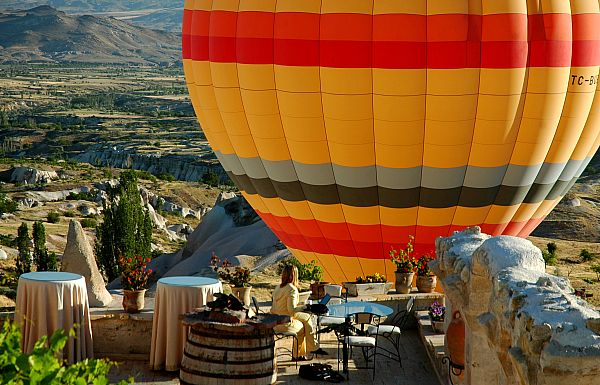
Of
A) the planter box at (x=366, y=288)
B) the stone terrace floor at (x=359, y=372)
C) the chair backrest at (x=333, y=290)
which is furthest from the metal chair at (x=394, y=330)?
the planter box at (x=366, y=288)

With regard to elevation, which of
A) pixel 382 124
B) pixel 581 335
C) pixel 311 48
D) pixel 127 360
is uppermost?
pixel 311 48

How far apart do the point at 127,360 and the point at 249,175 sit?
5.91 meters

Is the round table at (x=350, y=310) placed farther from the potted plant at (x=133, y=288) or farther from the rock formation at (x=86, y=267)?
the rock formation at (x=86, y=267)

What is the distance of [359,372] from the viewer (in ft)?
40.3

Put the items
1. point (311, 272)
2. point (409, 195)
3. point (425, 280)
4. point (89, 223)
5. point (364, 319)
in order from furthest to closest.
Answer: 1. point (89, 223)
2. point (311, 272)
3. point (409, 195)
4. point (425, 280)
5. point (364, 319)

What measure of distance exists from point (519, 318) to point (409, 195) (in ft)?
31.5

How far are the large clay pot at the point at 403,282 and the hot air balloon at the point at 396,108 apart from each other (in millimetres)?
2153

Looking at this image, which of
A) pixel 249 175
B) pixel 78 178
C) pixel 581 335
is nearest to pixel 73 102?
pixel 78 178

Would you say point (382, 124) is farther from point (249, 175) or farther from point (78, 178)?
point (78, 178)

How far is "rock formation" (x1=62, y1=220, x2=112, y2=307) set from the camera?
41.8 ft

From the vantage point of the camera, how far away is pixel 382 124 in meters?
15.9

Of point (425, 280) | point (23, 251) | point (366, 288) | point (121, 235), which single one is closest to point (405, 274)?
point (425, 280)

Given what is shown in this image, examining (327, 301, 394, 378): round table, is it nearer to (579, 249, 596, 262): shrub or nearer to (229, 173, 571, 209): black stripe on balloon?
(229, 173, 571, 209): black stripe on balloon

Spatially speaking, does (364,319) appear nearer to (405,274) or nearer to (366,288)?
(405,274)
